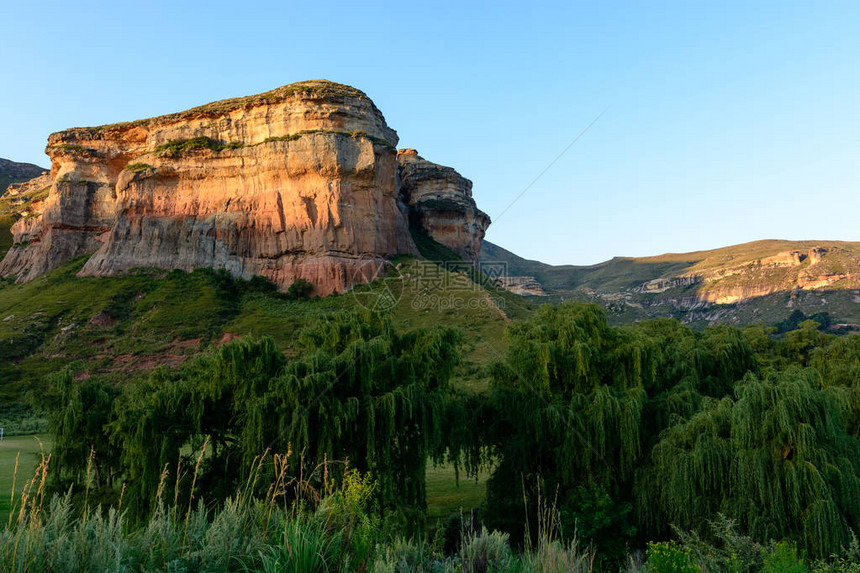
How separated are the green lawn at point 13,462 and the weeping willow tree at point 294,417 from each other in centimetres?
218

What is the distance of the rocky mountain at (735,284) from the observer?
300 ft

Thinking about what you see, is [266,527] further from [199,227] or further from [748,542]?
[199,227]

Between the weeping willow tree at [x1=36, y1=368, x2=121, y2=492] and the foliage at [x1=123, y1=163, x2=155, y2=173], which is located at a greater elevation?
the foliage at [x1=123, y1=163, x2=155, y2=173]

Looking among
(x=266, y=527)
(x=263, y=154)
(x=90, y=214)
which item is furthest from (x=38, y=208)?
(x=266, y=527)

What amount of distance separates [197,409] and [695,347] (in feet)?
52.3

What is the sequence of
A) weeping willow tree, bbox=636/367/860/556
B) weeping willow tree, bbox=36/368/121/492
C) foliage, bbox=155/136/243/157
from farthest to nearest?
foliage, bbox=155/136/243/157, weeping willow tree, bbox=36/368/121/492, weeping willow tree, bbox=636/367/860/556

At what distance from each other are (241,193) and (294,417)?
50.8 metres

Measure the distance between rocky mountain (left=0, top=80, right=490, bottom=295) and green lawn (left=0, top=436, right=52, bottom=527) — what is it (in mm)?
29995

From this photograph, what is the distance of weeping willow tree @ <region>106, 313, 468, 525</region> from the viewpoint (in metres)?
11.3

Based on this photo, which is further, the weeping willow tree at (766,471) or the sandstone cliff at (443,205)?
the sandstone cliff at (443,205)

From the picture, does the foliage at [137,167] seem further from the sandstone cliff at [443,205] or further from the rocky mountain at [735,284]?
the rocky mountain at [735,284]

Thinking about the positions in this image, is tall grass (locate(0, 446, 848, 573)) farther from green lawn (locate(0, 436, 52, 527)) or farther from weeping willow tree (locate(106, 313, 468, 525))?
weeping willow tree (locate(106, 313, 468, 525))

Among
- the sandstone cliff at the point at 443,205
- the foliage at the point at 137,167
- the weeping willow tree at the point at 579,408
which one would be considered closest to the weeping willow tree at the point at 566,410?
the weeping willow tree at the point at 579,408

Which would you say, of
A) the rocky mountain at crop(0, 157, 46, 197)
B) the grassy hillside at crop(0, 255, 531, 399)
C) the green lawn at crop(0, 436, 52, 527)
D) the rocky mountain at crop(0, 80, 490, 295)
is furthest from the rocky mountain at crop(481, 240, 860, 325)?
the rocky mountain at crop(0, 157, 46, 197)
